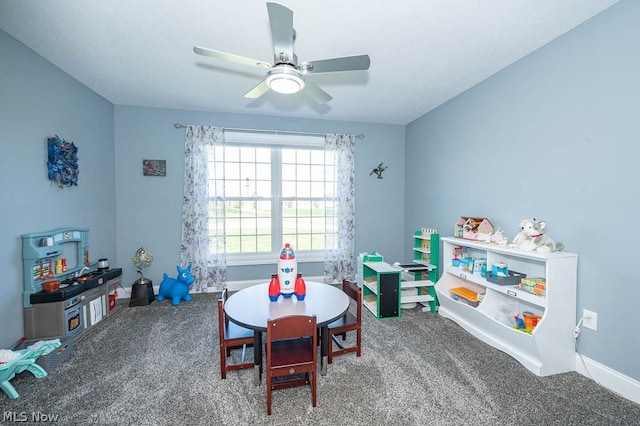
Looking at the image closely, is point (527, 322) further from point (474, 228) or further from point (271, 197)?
point (271, 197)

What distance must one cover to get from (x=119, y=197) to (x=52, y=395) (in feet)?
7.78

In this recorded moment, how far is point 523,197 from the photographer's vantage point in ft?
7.53

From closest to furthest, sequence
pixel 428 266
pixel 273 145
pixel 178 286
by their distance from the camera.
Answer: pixel 428 266, pixel 178 286, pixel 273 145

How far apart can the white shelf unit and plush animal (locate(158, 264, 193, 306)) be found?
314 cm

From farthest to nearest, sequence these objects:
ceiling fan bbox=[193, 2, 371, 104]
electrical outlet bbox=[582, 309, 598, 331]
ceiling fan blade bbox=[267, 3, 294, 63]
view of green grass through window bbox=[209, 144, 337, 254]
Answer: view of green grass through window bbox=[209, 144, 337, 254], electrical outlet bbox=[582, 309, 598, 331], ceiling fan bbox=[193, 2, 371, 104], ceiling fan blade bbox=[267, 3, 294, 63]

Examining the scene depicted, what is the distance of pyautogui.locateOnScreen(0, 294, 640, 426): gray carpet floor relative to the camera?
4.96 ft

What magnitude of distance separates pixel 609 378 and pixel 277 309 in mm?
2274

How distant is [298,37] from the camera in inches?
78.0

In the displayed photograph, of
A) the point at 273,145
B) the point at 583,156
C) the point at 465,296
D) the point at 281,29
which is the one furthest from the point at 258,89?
the point at 465,296

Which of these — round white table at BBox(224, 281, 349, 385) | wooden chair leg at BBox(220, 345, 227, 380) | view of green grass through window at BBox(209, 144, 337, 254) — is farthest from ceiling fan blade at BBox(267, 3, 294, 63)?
view of green grass through window at BBox(209, 144, 337, 254)

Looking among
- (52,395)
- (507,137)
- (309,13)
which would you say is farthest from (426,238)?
(52,395)

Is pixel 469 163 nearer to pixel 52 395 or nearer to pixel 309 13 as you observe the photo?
pixel 309 13

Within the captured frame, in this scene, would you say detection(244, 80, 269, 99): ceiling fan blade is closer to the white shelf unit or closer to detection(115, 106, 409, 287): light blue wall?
detection(115, 106, 409, 287): light blue wall

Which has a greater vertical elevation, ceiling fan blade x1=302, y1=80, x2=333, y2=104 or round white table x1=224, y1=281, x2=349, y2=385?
ceiling fan blade x1=302, y1=80, x2=333, y2=104
